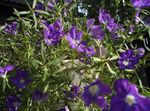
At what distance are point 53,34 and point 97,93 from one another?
0.44 metres

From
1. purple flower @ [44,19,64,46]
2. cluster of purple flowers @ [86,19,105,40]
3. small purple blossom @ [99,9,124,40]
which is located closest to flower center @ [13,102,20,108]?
purple flower @ [44,19,64,46]

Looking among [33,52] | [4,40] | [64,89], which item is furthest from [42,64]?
[4,40]

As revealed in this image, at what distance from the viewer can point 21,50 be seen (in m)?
1.70

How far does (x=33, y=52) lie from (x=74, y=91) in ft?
0.92

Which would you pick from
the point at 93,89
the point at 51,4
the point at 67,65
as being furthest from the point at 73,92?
the point at 51,4

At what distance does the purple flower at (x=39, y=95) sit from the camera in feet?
4.48

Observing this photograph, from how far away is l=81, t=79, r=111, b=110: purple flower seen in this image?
1.10m

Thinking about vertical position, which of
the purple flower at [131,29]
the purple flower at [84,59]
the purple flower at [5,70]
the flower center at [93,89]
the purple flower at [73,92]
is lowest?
the purple flower at [73,92]

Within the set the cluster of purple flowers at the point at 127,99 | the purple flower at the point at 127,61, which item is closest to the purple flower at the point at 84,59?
the purple flower at the point at 127,61

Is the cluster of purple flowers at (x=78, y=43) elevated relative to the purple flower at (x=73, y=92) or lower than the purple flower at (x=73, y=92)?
elevated

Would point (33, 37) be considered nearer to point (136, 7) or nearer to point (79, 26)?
point (79, 26)

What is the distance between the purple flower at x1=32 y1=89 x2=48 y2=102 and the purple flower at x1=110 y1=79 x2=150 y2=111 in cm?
36

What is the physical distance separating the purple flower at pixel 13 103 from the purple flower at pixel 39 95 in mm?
117

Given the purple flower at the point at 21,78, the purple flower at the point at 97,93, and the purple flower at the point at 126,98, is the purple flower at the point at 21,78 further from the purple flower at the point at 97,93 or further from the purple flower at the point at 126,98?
the purple flower at the point at 126,98
